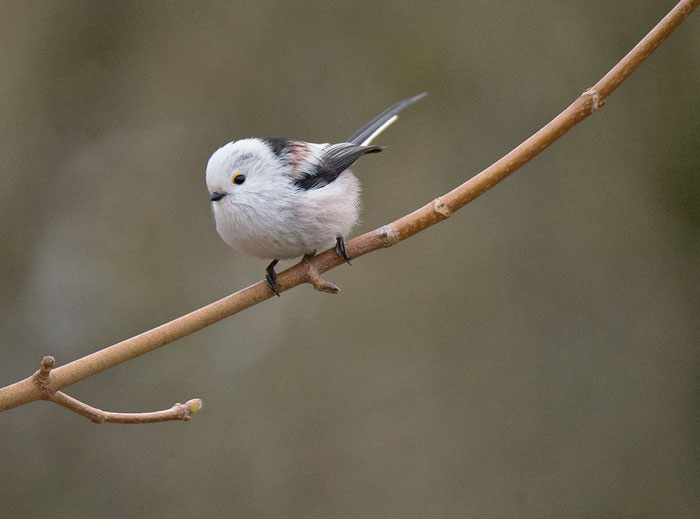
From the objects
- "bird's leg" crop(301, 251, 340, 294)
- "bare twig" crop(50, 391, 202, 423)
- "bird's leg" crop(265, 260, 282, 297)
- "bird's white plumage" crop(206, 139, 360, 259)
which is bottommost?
"bare twig" crop(50, 391, 202, 423)

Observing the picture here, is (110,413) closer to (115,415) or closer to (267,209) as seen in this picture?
(115,415)

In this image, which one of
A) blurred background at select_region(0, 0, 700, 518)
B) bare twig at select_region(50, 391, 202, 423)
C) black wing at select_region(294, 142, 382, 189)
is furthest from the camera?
blurred background at select_region(0, 0, 700, 518)

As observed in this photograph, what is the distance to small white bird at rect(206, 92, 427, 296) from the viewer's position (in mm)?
2236

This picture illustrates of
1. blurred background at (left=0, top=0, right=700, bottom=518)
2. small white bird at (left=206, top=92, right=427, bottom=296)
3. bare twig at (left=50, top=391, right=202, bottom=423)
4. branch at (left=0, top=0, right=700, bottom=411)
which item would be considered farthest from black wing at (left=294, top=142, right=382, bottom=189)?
blurred background at (left=0, top=0, right=700, bottom=518)

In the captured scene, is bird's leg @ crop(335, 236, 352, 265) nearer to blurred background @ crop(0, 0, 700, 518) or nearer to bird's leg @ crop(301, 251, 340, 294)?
bird's leg @ crop(301, 251, 340, 294)

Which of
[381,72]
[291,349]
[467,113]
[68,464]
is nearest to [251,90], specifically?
[381,72]

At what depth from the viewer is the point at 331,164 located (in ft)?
8.34

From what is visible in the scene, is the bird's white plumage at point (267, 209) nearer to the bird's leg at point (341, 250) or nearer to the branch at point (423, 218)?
the bird's leg at point (341, 250)

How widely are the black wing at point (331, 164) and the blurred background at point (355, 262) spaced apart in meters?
1.70

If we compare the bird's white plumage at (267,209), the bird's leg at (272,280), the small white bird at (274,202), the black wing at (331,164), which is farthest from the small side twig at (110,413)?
the black wing at (331,164)

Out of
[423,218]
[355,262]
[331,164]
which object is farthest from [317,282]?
[355,262]

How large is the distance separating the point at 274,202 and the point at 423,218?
0.63 m

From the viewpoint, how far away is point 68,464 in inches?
164

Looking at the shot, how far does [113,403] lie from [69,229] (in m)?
1.10
